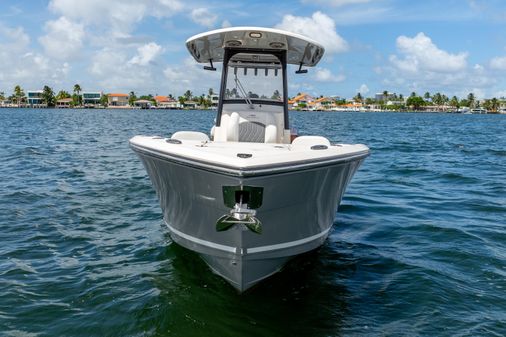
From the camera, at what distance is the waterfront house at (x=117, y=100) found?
19162cm

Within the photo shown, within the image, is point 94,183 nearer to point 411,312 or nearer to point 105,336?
point 105,336

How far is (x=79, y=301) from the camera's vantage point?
5953 mm

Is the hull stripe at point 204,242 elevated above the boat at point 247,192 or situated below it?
below

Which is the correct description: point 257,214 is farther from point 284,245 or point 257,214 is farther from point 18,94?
point 18,94

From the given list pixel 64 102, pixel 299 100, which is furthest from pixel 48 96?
pixel 299 100

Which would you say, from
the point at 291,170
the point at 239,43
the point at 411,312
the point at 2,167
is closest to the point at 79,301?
the point at 291,170

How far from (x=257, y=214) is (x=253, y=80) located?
4.42 metres

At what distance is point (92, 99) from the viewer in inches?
7485

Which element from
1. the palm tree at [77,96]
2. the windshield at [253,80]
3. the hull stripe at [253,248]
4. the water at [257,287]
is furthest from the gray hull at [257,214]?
the palm tree at [77,96]

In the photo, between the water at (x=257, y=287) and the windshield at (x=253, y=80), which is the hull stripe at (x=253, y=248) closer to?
the water at (x=257, y=287)

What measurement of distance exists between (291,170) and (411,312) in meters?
2.32

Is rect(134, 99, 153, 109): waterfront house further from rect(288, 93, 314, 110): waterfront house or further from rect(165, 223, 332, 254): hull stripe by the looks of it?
rect(165, 223, 332, 254): hull stripe

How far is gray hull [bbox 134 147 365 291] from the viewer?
5590 mm

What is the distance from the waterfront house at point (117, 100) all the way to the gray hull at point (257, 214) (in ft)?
636
